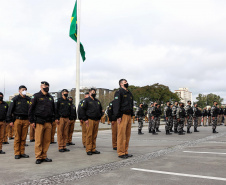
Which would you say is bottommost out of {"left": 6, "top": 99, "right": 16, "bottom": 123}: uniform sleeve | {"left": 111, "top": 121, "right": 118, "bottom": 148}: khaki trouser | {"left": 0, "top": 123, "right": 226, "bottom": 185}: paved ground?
{"left": 0, "top": 123, "right": 226, "bottom": 185}: paved ground

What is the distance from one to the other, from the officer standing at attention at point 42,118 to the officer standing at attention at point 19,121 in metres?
0.92

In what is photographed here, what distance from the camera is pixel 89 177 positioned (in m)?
4.66

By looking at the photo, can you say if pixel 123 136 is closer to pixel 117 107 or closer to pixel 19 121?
pixel 117 107

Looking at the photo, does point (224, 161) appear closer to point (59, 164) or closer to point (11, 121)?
point (59, 164)

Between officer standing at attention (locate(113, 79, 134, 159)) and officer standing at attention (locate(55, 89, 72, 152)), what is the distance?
2434 mm

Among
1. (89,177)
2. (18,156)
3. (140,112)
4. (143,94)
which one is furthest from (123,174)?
(143,94)

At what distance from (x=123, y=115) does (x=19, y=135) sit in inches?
128

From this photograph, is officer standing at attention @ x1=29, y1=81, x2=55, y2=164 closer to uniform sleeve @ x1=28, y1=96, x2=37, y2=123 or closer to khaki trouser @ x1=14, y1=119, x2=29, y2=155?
uniform sleeve @ x1=28, y1=96, x2=37, y2=123

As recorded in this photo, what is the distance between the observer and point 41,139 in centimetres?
633

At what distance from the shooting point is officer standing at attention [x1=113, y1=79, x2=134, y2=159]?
670cm

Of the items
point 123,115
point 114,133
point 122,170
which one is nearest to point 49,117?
point 123,115

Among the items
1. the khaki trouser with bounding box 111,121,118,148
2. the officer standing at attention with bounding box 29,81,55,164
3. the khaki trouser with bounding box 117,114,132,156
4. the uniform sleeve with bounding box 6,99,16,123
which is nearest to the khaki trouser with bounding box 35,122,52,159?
the officer standing at attention with bounding box 29,81,55,164

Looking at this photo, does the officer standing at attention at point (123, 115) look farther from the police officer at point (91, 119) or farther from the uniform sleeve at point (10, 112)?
the uniform sleeve at point (10, 112)

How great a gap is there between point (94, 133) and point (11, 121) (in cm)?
264
